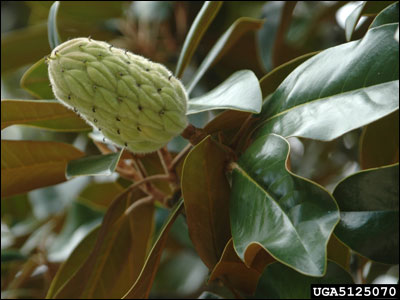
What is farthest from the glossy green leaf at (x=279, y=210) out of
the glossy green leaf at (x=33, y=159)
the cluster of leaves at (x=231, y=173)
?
the glossy green leaf at (x=33, y=159)

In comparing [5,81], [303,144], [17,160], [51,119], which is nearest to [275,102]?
[51,119]

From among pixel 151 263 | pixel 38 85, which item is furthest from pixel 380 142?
pixel 38 85

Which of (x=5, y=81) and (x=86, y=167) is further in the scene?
(x=5, y=81)

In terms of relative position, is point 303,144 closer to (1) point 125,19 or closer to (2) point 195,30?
(1) point 125,19

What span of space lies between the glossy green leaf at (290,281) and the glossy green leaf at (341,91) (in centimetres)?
23

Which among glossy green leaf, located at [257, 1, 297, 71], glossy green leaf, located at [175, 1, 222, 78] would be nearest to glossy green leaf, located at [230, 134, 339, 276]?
glossy green leaf, located at [175, 1, 222, 78]

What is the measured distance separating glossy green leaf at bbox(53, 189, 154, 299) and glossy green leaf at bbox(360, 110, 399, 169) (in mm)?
466

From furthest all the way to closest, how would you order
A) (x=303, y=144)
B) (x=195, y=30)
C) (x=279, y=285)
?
1. (x=303, y=144)
2. (x=195, y=30)
3. (x=279, y=285)

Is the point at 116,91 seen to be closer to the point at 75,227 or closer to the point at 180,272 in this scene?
the point at 75,227

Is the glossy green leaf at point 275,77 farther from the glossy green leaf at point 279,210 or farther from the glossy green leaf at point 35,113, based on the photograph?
the glossy green leaf at point 35,113

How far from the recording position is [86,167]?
1044mm

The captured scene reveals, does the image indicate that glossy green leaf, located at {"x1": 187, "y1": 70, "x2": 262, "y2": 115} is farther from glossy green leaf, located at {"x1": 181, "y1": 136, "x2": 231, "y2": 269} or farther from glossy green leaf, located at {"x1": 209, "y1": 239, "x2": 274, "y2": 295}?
glossy green leaf, located at {"x1": 209, "y1": 239, "x2": 274, "y2": 295}

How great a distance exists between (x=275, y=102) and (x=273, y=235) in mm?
267

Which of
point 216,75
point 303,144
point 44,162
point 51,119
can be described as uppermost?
A: point 51,119
